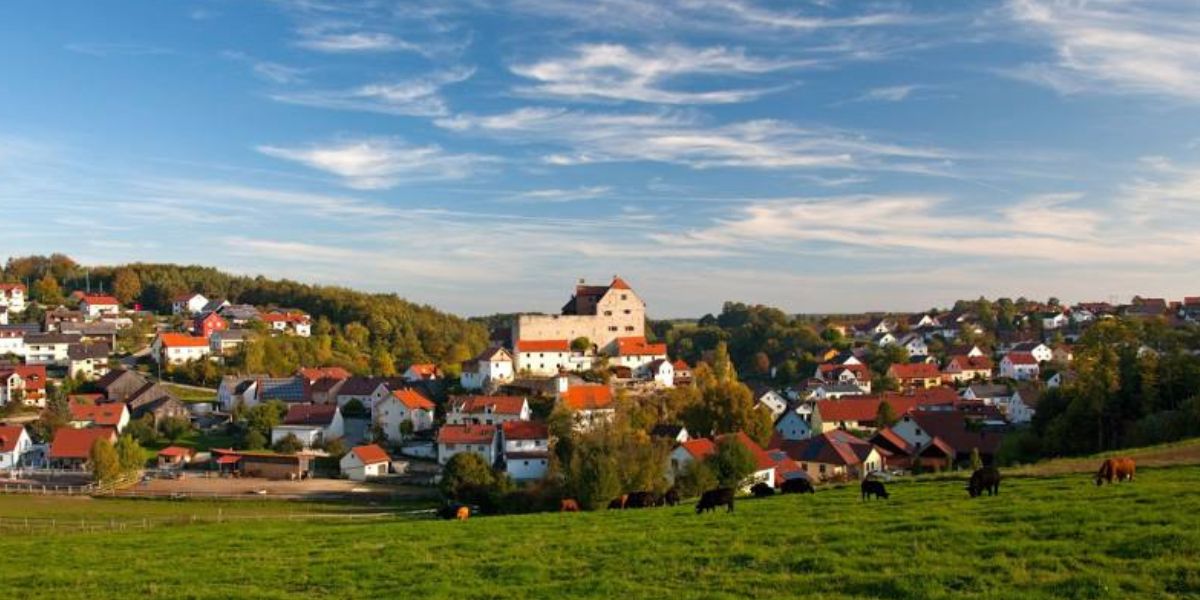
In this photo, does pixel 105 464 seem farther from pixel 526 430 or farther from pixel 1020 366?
pixel 1020 366

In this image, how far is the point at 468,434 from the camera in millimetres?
55781

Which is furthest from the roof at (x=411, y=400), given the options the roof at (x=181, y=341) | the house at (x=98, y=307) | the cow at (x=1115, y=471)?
the house at (x=98, y=307)

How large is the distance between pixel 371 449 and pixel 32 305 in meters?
86.6

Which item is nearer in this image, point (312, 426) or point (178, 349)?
point (312, 426)

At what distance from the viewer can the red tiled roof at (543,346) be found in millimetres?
70125

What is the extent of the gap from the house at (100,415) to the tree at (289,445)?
12672 mm

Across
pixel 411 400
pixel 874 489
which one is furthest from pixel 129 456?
pixel 874 489

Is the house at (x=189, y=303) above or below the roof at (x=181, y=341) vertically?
above

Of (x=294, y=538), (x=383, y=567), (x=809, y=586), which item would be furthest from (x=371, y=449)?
(x=809, y=586)

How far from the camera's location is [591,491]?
35.0 meters

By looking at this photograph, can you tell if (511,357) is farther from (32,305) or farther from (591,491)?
(32,305)

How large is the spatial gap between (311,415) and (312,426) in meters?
1.35

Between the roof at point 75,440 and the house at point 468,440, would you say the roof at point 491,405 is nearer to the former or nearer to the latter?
the house at point 468,440

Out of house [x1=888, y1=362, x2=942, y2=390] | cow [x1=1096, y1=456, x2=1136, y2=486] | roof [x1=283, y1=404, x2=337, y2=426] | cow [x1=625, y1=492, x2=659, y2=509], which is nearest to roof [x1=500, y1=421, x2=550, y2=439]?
roof [x1=283, y1=404, x2=337, y2=426]
